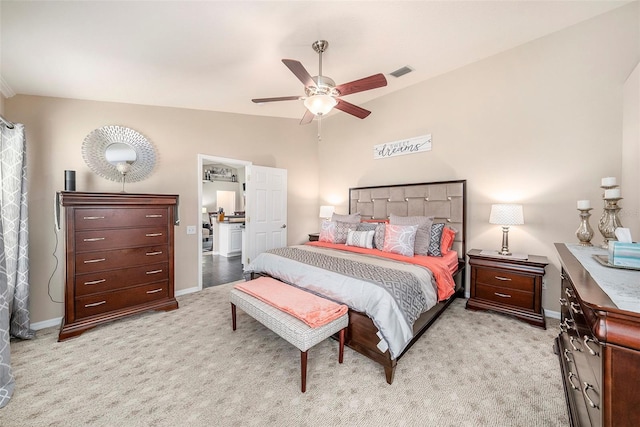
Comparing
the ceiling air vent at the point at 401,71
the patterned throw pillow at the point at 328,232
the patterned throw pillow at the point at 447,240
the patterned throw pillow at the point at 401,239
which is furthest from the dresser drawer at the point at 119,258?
the ceiling air vent at the point at 401,71

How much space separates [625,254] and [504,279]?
5.63 ft

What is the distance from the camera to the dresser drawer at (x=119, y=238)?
244 centimetres

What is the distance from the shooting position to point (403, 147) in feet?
12.9

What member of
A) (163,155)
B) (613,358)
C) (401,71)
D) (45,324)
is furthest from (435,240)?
(45,324)

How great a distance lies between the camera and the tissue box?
46.3 inches

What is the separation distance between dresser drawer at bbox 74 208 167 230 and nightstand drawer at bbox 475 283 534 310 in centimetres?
395

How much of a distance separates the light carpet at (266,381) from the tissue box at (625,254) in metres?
1.04

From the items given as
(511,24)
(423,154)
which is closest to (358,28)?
(511,24)

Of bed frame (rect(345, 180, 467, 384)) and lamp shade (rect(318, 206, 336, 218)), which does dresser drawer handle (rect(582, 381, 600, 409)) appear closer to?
bed frame (rect(345, 180, 467, 384))

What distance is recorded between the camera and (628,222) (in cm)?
220

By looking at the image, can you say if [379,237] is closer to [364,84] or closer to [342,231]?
[342,231]

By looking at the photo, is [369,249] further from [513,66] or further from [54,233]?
[54,233]

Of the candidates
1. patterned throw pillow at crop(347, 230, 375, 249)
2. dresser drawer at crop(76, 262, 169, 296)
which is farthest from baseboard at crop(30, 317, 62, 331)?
patterned throw pillow at crop(347, 230, 375, 249)

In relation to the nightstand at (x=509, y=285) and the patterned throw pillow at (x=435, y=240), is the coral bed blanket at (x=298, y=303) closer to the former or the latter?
the patterned throw pillow at (x=435, y=240)
